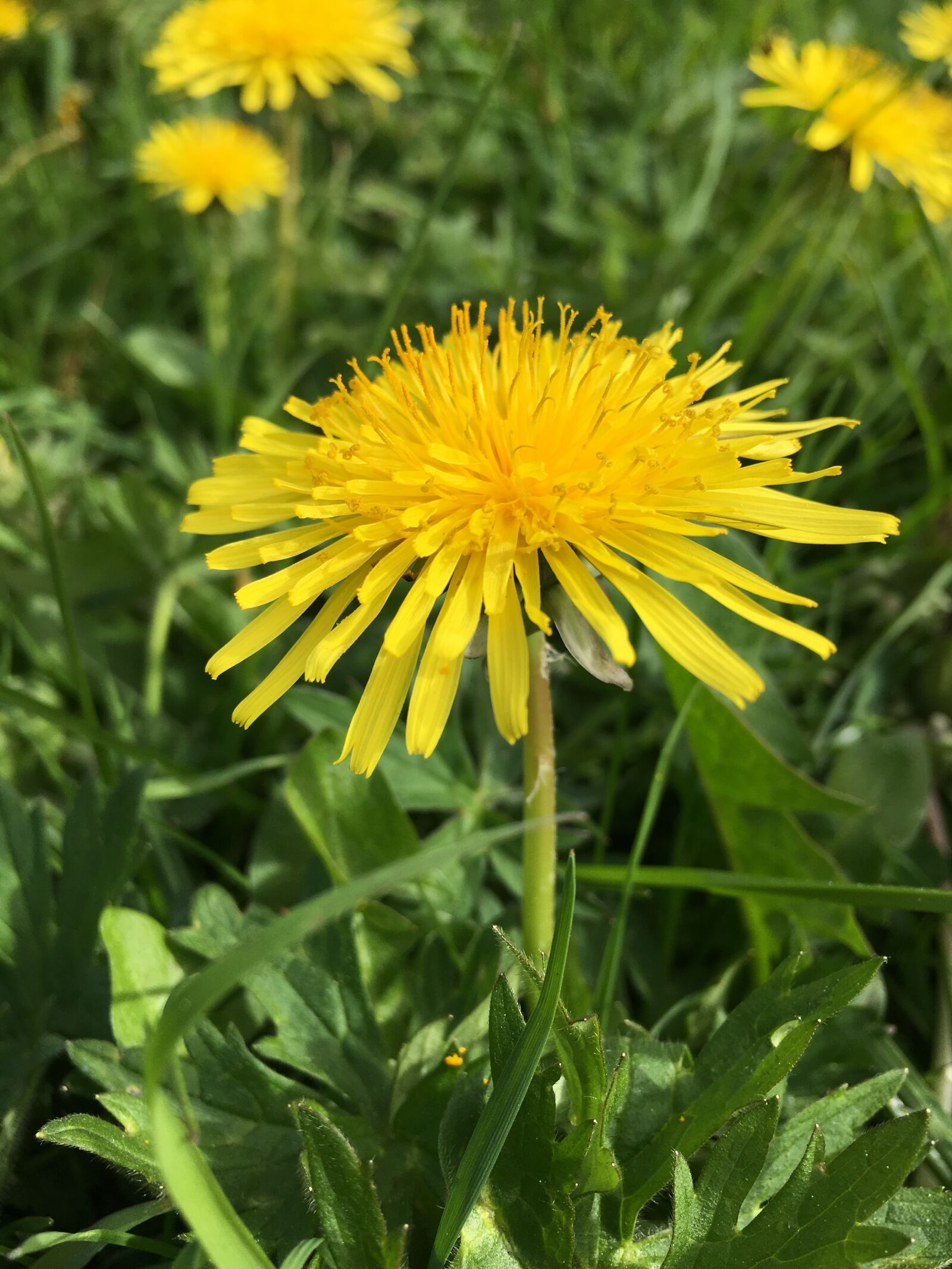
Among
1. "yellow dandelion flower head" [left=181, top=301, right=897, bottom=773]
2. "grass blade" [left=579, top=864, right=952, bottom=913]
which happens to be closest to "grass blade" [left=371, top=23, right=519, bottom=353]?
"yellow dandelion flower head" [left=181, top=301, right=897, bottom=773]

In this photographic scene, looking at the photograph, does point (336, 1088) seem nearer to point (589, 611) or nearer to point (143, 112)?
point (589, 611)

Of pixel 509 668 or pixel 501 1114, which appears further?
pixel 509 668

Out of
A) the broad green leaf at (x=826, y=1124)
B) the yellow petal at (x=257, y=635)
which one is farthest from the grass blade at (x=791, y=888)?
the yellow petal at (x=257, y=635)

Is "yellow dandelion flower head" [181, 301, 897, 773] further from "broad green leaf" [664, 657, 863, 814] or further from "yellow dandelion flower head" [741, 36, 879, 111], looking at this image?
"yellow dandelion flower head" [741, 36, 879, 111]

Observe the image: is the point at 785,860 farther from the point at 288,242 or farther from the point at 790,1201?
the point at 288,242

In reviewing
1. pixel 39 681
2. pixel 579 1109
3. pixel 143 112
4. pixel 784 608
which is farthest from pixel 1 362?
pixel 579 1109

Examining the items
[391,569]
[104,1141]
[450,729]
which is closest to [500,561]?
[391,569]
